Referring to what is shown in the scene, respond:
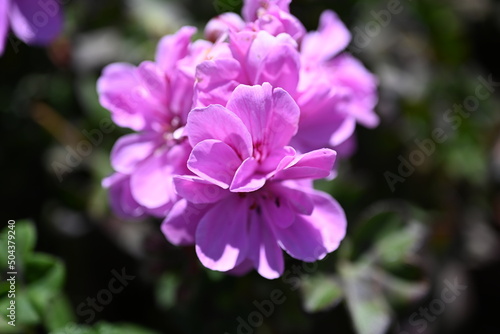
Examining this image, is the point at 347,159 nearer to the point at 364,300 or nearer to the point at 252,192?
the point at 364,300

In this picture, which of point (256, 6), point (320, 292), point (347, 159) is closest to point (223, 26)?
point (256, 6)

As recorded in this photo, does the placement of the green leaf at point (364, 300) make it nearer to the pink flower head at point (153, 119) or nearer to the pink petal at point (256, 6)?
the pink flower head at point (153, 119)

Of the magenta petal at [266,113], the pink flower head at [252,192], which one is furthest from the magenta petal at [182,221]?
the magenta petal at [266,113]

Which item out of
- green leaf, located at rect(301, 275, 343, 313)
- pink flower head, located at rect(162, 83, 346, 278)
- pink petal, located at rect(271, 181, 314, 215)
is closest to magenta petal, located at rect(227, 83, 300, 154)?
pink flower head, located at rect(162, 83, 346, 278)

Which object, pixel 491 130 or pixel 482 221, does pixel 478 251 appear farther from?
pixel 491 130

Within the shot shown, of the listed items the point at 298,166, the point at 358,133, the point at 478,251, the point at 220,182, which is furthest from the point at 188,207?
the point at 478,251

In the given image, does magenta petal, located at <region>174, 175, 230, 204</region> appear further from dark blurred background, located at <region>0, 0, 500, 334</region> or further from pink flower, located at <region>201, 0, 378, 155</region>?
dark blurred background, located at <region>0, 0, 500, 334</region>

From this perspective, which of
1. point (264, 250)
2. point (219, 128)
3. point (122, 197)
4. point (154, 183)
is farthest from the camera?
point (122, 197)
